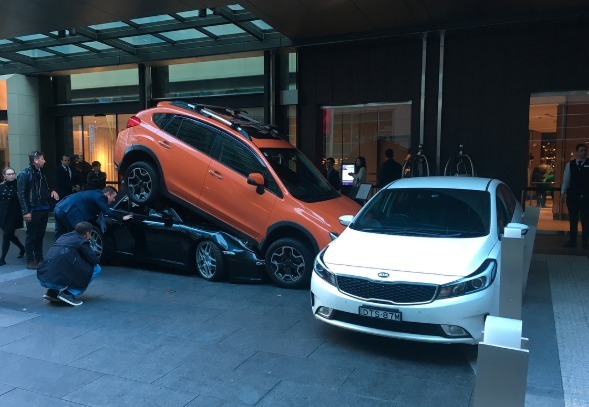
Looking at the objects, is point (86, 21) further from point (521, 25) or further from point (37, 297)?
point (521, 25)

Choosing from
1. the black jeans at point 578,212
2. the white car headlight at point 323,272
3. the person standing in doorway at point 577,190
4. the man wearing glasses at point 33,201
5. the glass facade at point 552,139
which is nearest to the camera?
the white car headlight at point 323,272

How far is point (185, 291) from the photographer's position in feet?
22.9

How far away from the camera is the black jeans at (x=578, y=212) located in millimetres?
9344

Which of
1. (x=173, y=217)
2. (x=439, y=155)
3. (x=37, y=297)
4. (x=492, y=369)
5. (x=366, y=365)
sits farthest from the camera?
(x=439, y=155)

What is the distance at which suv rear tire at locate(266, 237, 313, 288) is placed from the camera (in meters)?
6.85

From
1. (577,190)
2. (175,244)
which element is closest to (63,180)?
(175,244)

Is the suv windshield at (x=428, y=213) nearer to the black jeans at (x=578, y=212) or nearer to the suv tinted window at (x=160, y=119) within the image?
the suv tinted window at (x=160, y=119)

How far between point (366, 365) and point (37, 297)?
4775 millimetres

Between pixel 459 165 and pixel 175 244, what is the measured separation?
654 centimetres

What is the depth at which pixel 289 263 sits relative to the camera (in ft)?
23.1

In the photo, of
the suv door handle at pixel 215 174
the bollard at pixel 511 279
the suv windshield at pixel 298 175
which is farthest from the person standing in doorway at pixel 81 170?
the bollard at pixel 511 279

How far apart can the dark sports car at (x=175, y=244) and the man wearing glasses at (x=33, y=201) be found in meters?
0.91

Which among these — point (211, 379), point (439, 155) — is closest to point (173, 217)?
point (211, 379)

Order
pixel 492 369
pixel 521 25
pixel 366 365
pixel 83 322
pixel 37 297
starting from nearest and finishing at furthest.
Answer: pixel 492 369 < pixel 366 365 < pixel 83 322 < pixel 37 297 < pixel 521 25
